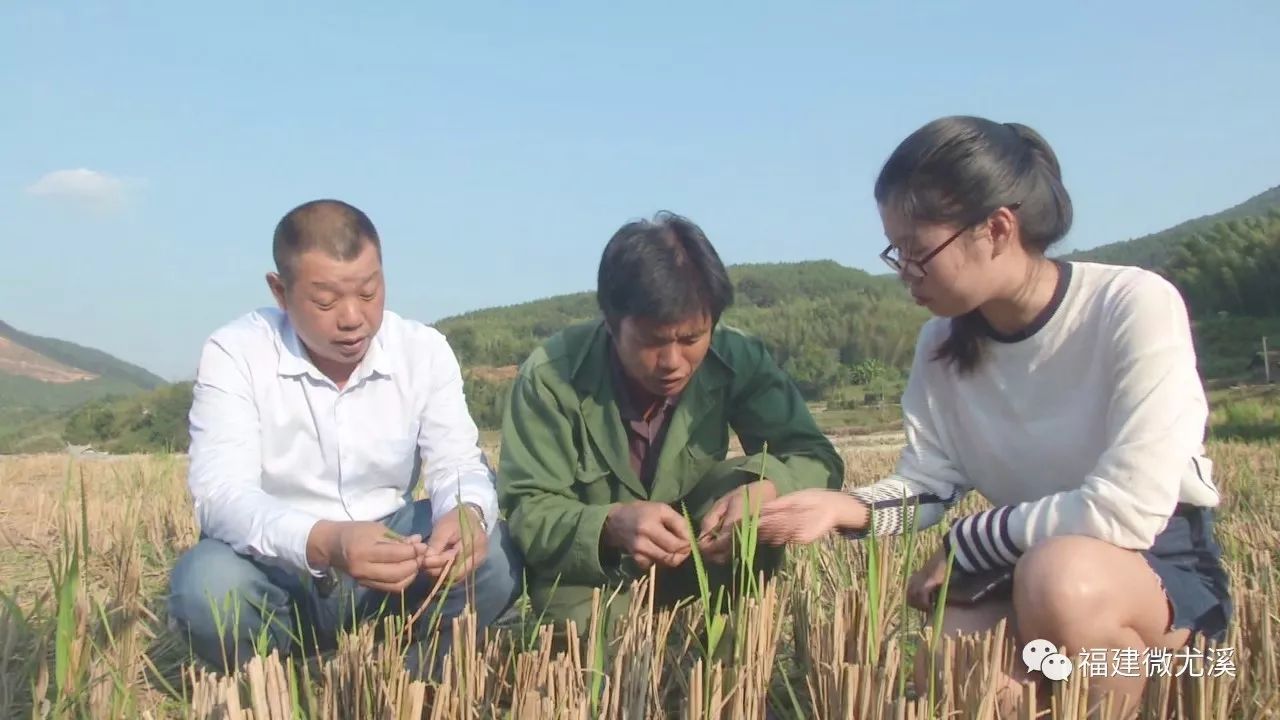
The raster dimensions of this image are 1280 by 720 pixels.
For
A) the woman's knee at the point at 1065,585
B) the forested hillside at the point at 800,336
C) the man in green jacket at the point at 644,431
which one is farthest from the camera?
the forested hillside at the point at 800,336

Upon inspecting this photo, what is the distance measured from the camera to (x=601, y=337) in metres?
2.82

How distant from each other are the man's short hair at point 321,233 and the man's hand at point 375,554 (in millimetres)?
705

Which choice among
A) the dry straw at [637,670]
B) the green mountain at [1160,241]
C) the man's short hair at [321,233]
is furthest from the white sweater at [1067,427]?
the green mountain at [1160,241]

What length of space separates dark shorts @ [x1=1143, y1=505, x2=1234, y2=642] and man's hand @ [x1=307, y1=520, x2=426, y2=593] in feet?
4.90

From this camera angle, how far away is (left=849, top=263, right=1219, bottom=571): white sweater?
1.95 m

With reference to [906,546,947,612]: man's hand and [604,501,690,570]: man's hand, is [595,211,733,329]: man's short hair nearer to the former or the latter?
[604,501,690,570]: man's hand

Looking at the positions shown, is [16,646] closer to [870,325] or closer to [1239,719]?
[1239,719]

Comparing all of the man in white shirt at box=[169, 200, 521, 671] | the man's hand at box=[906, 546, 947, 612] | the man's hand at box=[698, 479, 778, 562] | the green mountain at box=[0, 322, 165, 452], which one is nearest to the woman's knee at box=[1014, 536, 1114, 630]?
the man's hand at box=[906, 546, 947, 612]

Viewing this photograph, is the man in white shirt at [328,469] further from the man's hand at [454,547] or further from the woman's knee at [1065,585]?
the woman's knee at [1065,585]

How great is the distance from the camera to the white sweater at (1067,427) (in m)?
1.95

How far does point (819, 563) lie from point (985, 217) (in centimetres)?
144

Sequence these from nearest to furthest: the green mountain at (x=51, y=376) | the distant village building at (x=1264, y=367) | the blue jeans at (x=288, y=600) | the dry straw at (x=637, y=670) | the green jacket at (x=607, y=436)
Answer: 1. the dry straw at (x=637, y=670)
2. the blue jeans at (x=288, y=600)
3. the green jacket at (x=607, y=436)
4. the distant village building at (x=1264, y=367)
5. the green mountain at (x=51, y=376)

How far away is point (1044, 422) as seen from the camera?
2.26m

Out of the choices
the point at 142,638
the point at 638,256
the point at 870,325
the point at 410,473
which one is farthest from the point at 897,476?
the point at 870,325
